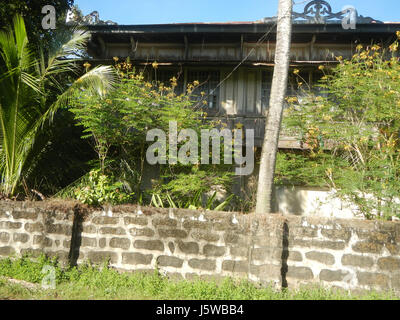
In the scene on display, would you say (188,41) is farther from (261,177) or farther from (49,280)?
(49,280)

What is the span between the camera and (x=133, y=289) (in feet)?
13.1

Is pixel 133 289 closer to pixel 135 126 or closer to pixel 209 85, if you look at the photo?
pixel 135 126

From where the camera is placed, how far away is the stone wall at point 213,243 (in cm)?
394

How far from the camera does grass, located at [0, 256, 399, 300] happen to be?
379 cm

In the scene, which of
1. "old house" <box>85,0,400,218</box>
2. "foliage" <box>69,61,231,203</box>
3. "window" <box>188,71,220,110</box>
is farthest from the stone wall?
"window" <box>188,71,220,110</box>

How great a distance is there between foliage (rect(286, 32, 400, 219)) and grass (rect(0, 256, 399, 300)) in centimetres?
161

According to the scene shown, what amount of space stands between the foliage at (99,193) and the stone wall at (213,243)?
201 mm

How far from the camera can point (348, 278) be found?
12.9 ft

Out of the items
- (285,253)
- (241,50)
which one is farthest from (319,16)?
(285,253)

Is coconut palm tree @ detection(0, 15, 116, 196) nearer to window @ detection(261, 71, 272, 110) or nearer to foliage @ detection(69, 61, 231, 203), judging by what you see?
foliage @ detection(69, 61, 231, 203)

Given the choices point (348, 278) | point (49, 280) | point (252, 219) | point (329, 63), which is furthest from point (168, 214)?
point (329, 63)

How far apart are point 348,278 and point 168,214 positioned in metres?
2.66

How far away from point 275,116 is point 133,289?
327 cm

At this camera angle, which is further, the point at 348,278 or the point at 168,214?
the point at 168,214
